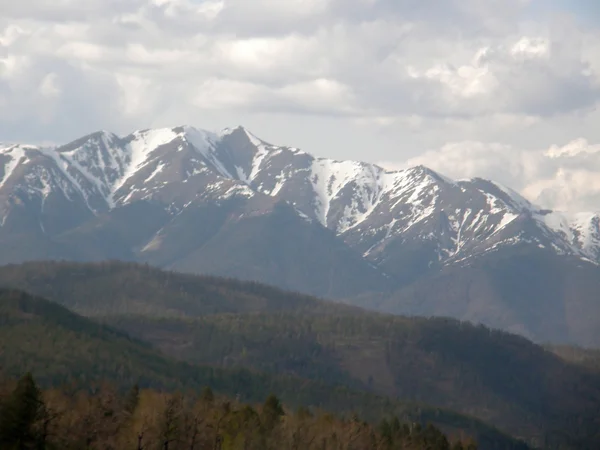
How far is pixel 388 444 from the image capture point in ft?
552

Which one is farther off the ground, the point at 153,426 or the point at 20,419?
the point at 20,419

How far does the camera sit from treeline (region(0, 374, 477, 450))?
432ft

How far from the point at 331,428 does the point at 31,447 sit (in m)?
48.3

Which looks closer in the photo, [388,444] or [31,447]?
[31,447]

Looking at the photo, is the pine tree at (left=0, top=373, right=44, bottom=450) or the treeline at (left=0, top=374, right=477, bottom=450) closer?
→ the pine tree at (left=0, top=373, right=44, bottom=450)

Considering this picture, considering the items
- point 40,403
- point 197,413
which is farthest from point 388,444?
point 40,403

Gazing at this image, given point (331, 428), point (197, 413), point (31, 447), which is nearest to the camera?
point (31, 447)

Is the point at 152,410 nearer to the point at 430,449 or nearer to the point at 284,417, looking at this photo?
the point at 284,417

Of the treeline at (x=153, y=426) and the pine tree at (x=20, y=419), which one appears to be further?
the treeline at (x=153, y=426)

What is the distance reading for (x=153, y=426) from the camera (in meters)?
143

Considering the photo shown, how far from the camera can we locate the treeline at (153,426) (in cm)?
13162

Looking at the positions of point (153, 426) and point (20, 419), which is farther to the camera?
point (153, 426)

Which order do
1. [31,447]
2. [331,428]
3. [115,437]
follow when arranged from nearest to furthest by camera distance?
[31,447], [115,437], [331,428]

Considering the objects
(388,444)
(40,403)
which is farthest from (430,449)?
(40,403)
